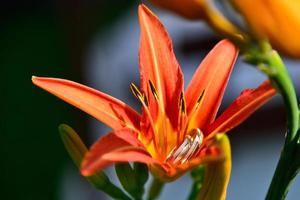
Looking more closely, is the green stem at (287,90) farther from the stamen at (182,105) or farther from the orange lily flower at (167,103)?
the stamen at (182,105)

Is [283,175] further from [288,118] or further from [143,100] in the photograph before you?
[143,100]

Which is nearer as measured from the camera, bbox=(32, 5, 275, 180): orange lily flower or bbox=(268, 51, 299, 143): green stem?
bbox=(268, 51, 299, 143): green stem

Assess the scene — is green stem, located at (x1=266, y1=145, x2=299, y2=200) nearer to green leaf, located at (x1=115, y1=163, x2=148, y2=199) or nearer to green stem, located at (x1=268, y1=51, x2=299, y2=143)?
green stem, located at (x1=268, y1=51, x2=299, y2=143)

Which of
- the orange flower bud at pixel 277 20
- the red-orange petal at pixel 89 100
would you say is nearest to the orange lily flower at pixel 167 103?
the red-orange petal at pixel 89 100

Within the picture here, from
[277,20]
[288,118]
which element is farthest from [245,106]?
[277,20]

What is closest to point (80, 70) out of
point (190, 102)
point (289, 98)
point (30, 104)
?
point (30, 104)

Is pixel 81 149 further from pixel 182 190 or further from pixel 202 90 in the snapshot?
pixel 182 190

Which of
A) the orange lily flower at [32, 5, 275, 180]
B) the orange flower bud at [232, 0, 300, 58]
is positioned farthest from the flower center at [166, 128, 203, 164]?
the orange flower bud at [232, 0, 300, 58]
